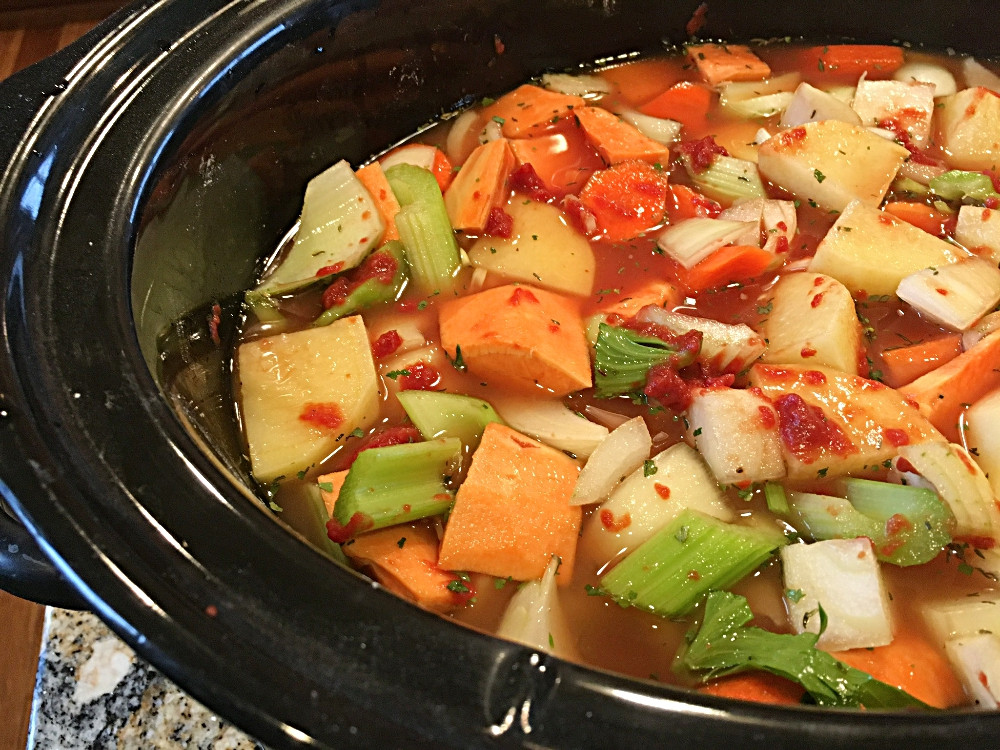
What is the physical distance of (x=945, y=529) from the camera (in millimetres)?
1417

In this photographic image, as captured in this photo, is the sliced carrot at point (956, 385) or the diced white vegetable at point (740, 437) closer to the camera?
the diced white vegetable at point (740, 437)

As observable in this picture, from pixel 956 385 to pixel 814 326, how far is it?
298mm

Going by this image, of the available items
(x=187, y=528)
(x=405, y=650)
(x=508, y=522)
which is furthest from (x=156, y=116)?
(x=405, y=650)

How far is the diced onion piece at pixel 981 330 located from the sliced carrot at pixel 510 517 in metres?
0.95

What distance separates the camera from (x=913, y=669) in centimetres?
129

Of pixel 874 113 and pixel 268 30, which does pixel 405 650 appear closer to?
pixel 268 30

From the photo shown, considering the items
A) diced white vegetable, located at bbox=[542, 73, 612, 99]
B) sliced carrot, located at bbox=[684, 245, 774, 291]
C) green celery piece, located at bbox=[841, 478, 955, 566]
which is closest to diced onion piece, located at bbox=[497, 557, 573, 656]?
green celery piece, located at bbox=[841, 478, 955, 566]

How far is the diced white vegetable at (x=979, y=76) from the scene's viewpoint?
99.2 inches

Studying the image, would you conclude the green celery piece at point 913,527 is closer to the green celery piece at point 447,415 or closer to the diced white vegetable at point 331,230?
the green celery piece at point 447,415

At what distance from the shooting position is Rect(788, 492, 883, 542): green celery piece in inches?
56.5

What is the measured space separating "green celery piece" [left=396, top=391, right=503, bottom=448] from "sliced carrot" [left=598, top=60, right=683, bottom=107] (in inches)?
50.0

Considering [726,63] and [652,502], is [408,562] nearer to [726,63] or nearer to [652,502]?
[652,502]

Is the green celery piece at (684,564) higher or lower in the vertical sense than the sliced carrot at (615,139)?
lower

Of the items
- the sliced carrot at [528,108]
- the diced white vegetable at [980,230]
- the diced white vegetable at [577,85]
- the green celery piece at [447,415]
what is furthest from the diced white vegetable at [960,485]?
the diced white vegetable at [577,85]
